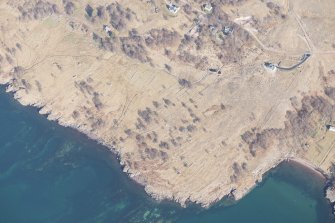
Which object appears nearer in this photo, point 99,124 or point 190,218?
point 190,218

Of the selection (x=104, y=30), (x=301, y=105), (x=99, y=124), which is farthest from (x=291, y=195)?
(x=104, y=30)

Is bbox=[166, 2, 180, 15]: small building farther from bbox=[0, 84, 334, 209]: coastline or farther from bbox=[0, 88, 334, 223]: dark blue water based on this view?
bbox=[0, 88, 334, 223]: dark blue water

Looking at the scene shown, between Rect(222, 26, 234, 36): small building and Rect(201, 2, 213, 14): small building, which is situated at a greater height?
Rect(201, 2, 213, 14): small building

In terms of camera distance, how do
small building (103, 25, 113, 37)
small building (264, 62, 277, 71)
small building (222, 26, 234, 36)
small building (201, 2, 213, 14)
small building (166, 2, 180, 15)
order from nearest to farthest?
small building (264, 62, 277, 71)
small building (222, 26, 234, 36)
small building (103, 25, 113, 37)
small building (166, 2, 180, 15)
small building (201, 2, 213, 14)

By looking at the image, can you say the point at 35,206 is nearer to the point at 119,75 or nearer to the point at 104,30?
the point at 119,75

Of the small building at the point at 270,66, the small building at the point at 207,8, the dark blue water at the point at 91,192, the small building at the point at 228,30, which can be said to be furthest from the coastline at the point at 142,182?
the small building at the point at 207,8

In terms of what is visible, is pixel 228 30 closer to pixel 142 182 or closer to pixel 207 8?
pixel 207 8

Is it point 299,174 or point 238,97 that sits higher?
point 238,97

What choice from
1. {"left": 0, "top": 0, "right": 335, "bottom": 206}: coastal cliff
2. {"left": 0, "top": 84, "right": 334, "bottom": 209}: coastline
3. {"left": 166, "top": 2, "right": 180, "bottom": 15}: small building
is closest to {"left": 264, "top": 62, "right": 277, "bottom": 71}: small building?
{"left": 0, "top": 0, "right": 335, "bottom": 206}: coastal cliff

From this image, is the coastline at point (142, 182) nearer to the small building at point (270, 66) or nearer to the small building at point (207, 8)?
the small building at point (270, 66)
